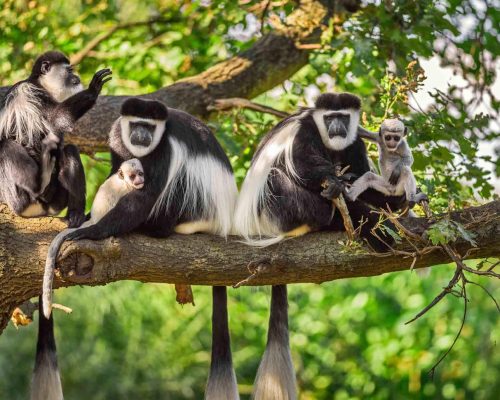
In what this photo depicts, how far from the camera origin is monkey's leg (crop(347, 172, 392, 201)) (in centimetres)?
354

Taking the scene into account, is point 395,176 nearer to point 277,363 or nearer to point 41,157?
point 277,363

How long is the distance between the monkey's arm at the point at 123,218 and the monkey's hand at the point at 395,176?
0.90 metres

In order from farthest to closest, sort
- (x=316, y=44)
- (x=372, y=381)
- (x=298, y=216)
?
(x=372, y=381), (x=316, y=44), (x=298, y=216)

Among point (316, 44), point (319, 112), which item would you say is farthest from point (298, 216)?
point (316, 44)

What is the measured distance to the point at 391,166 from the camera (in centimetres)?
357

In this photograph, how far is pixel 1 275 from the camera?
10.2 ft

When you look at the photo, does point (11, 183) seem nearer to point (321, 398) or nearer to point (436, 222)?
point (436, 222)

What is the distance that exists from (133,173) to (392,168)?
0.98m

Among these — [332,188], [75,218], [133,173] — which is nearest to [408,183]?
[332,188]

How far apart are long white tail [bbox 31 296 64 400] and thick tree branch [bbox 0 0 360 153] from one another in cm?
115

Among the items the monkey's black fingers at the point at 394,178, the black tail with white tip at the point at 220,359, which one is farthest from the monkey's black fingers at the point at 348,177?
the black tail with white tip at the point at 220,359

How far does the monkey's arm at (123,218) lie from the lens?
10.8 feet

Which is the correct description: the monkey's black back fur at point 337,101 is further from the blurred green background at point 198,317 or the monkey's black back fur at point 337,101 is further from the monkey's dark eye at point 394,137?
Answer: the blurred green background at point 198,317

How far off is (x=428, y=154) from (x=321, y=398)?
11.4 feet
